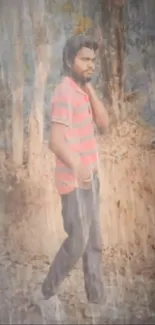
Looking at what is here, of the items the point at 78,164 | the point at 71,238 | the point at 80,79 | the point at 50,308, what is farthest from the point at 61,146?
the point at 50,308

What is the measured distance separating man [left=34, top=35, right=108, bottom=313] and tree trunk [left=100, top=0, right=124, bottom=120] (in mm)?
81

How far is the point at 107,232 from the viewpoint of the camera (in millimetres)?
3461

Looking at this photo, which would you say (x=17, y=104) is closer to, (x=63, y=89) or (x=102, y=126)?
(x=63, y=89)

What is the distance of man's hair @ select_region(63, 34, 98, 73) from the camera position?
353 centimetres

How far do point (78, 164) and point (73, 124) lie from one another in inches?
11.0

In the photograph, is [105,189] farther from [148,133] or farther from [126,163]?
[148,133]

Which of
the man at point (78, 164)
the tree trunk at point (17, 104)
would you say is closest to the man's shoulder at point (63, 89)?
the man at point (78, 164)

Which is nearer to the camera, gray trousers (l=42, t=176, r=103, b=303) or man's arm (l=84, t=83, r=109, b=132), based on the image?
gray trousers (l=42, t=176, r=103, b=303)

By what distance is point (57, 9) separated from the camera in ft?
11.6

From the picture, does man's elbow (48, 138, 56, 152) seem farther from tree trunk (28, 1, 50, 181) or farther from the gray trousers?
the gray trousers

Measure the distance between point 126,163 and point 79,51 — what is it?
0.86 meters

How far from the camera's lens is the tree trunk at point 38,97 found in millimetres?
3488

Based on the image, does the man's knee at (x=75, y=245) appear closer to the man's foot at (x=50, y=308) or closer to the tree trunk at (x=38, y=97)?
the man's foot at (x=50, y=308)

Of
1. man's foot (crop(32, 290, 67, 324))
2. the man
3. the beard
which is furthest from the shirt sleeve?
man's foot (crop(32, 290, 67, 324))
